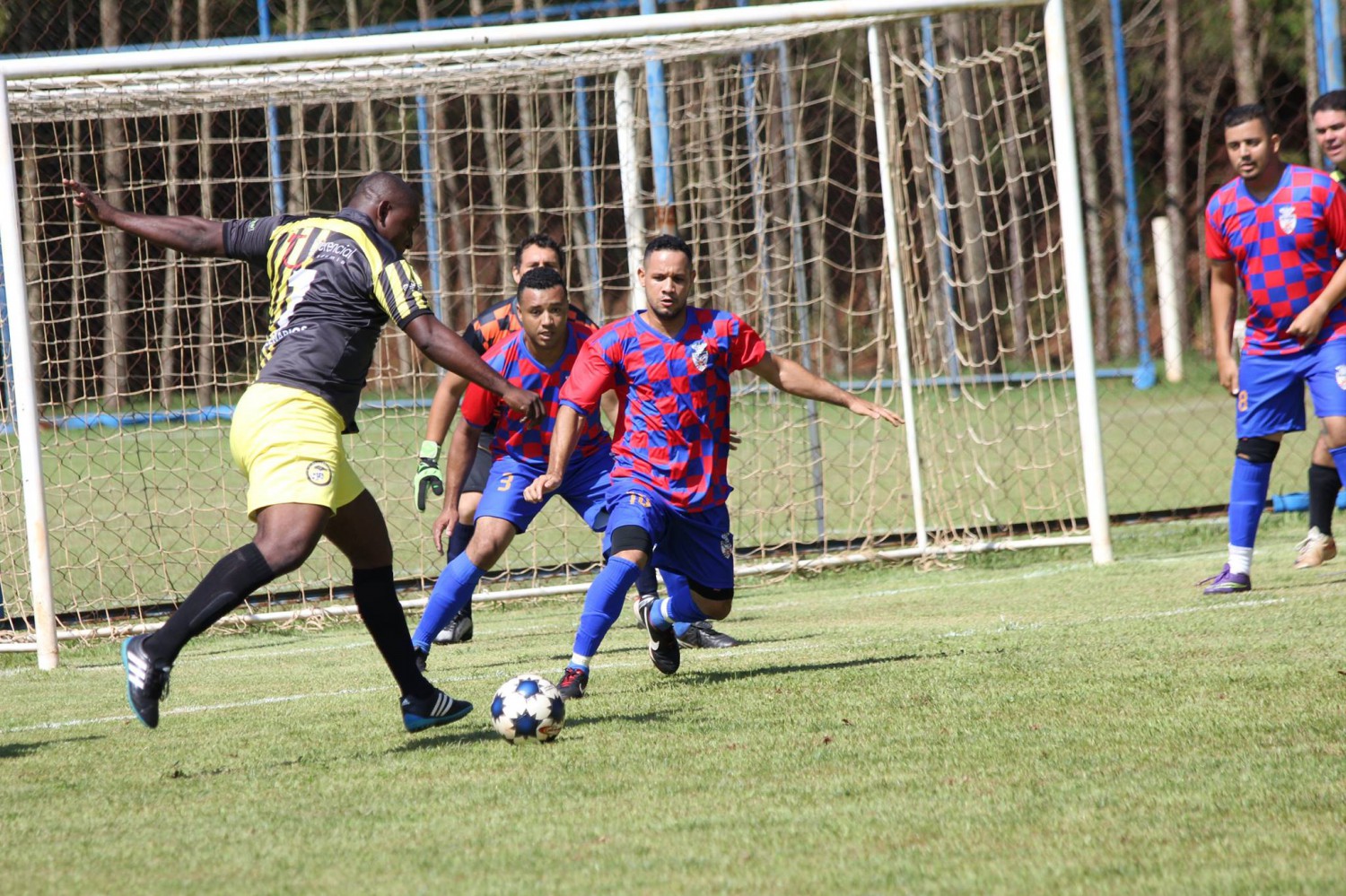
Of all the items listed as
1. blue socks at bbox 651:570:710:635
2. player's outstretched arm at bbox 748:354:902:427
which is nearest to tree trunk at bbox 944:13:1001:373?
player's outstretched arm at bbox 748:354:902:427

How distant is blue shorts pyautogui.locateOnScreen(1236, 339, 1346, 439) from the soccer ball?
3.76 metres

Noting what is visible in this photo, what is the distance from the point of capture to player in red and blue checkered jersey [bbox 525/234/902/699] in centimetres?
527

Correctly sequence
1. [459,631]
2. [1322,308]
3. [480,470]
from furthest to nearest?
A: 1. [480,470]
2. [459,631]
3. [1322,308]

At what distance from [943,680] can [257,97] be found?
18.7ft

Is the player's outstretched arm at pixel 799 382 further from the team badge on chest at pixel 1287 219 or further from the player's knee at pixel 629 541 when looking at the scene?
the team badge on chest at pixel 1287 219

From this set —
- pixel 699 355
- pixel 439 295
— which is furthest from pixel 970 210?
pixel 699 355

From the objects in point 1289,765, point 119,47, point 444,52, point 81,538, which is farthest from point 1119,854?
point 119,47

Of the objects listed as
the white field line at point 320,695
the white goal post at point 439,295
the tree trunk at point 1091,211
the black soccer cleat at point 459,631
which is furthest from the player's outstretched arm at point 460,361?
the tree trunk at point 1091,211

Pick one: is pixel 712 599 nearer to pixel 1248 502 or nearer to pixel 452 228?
pixel 1248 502

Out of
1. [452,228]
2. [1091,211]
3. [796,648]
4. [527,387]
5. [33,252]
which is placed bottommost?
[796,648]

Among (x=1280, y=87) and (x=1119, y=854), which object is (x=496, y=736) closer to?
(x=1119, y=854)

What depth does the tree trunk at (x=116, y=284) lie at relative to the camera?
364 inches

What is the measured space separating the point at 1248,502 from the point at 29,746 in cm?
496

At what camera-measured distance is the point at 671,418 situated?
5.32 m
